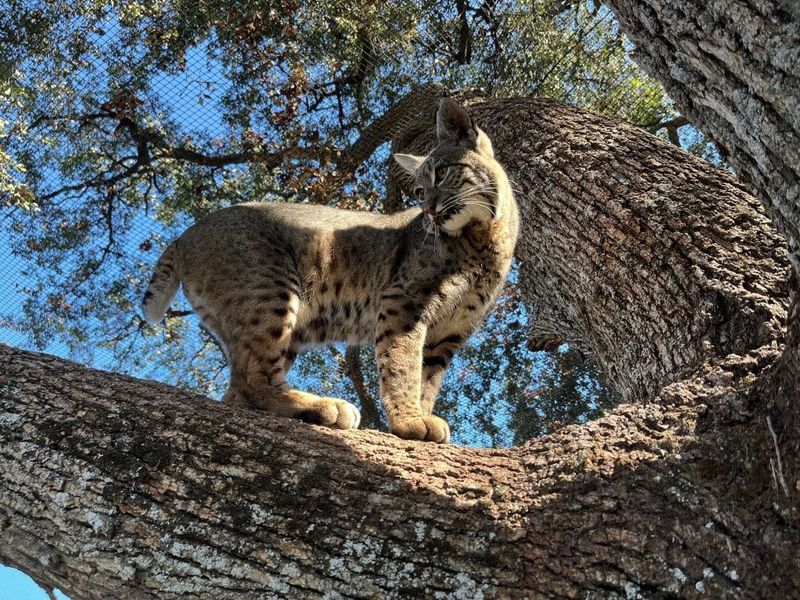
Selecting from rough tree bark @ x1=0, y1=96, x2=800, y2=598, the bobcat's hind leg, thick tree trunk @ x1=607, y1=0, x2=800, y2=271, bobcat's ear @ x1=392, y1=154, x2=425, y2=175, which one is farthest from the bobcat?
thick tree trunk @ x1=607, y1=0, x2=800, y2=271

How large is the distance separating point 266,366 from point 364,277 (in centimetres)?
88

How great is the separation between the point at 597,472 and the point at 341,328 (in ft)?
8.24

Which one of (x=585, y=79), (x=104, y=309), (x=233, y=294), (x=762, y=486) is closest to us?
(x=762, y=486)

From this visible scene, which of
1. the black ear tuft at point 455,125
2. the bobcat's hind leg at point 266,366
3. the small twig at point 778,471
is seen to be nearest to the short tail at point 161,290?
the bobcat's hind leg at point 266,366

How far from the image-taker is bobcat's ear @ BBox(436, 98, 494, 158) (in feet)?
13.9

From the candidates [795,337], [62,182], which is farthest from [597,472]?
[62,182]

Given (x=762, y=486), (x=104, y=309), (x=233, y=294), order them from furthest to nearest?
(x=104, y=309) < (x=233, y=294) < (x=762, y=486)

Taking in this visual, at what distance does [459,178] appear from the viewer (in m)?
4.09

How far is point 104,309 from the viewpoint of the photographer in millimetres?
6383

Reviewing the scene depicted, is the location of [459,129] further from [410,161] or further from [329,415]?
[329,415]

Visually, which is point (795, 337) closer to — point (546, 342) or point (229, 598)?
point (229, 598)

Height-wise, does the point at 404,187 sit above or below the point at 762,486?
above

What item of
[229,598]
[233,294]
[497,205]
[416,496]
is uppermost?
[497,205]

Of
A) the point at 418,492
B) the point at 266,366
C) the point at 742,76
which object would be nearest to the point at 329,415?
the point at 266,366
